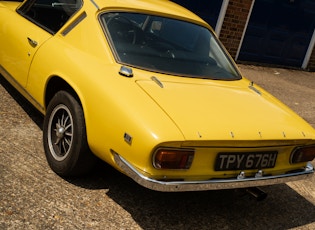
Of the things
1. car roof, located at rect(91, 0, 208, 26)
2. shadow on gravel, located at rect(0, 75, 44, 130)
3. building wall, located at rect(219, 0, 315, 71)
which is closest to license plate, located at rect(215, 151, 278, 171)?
car roof, located at rect(91, 0, 208, 26)

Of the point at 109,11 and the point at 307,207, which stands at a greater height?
the point at 109,11

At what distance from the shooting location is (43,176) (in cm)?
336

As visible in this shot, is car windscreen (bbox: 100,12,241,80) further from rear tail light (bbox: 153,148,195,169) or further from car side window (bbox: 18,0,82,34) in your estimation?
rear tail light (bbox: 153,148,195,169)

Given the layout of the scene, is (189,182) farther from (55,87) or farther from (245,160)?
(55,87)

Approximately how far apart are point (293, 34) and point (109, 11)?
28.2 ft

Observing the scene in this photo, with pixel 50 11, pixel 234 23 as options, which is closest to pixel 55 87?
pixel 50 11

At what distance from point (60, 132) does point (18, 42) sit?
4.07 ft

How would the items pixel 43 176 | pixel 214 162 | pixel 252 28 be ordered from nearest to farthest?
pixel 214 162 < pixel 43 176 < pixel 252 28

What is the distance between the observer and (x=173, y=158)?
267 centimetres

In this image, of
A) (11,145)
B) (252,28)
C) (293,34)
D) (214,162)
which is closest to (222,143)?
(214,162)

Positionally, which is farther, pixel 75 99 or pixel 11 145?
pixel 11 145

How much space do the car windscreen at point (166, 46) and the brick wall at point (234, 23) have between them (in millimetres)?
5770

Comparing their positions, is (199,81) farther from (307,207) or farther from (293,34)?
(293,34)

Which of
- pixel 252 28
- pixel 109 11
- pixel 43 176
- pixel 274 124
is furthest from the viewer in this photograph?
pixel 252 28
